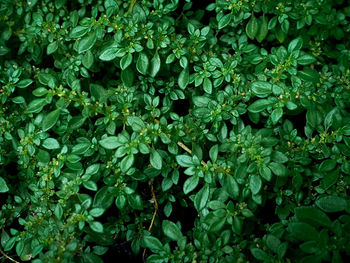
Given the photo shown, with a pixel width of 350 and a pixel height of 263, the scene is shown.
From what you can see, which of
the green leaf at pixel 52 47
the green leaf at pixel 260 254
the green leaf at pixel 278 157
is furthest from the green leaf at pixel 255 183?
the green leaf at pixel 52 47

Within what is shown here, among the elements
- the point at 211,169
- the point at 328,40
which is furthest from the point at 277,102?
the point at 328,40

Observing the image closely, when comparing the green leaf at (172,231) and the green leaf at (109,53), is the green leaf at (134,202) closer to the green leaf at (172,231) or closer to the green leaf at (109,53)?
the green leaf at (172,231)

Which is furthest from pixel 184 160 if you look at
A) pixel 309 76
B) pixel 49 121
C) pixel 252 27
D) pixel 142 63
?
pixel 252 27

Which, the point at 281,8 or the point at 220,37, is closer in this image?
the point at 281,8

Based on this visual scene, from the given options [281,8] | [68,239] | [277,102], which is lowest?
[68,239]

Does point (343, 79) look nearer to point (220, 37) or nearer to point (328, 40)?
point (328, 40)

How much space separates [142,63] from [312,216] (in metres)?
1.11

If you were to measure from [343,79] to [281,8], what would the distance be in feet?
1.80

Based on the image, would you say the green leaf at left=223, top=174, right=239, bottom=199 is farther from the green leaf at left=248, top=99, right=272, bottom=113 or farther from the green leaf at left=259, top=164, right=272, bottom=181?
the green leaf at left=248, top=99, right=272, bottom=113

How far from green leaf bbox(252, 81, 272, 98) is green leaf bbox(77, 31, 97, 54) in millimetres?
853

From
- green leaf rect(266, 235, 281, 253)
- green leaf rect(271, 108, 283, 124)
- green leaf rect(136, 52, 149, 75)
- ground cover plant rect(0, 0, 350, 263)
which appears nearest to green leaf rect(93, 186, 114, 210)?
ground cover plant rect(0, 0, 350, 263)

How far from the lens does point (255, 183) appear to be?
1.74 meters

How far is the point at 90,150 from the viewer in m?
1.99

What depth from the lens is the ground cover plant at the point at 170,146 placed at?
1772 mm
